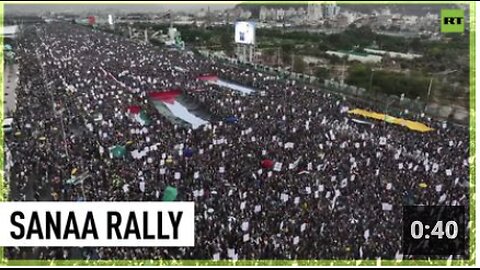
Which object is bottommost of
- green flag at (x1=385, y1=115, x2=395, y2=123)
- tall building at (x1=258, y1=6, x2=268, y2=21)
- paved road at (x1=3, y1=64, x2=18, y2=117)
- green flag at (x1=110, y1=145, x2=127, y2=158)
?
green flag at (x1=385, y1=115, x2=395, y2=123)

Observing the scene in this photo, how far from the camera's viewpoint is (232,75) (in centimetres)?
2541

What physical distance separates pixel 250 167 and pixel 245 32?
1504 cm

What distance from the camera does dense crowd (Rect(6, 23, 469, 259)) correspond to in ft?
30.0

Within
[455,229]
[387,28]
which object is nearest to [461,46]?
[387,28]

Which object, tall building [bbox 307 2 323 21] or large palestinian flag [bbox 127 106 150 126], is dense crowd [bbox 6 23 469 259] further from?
tall building [bbox 307 2 323 21]

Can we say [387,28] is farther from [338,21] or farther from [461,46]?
[461,46]

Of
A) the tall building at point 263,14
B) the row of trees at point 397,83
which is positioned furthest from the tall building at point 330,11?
the row of trees at point 397,83

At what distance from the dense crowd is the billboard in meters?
6.17

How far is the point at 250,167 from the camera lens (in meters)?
12.2

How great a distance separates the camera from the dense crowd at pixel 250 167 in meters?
9.14

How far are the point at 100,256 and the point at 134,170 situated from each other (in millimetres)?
3425

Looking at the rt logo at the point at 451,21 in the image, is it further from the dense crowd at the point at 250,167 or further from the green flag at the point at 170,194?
the green flag at the point at 170,194

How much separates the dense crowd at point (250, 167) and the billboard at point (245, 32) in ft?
20.2
